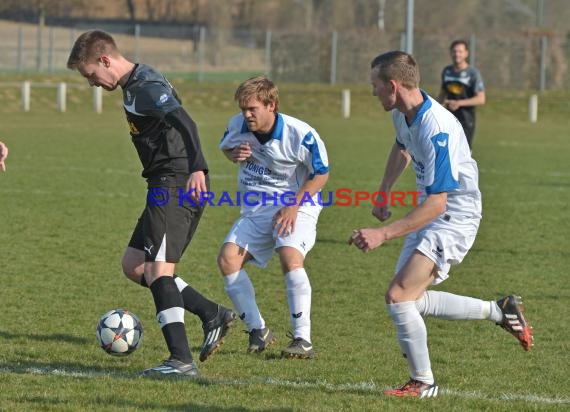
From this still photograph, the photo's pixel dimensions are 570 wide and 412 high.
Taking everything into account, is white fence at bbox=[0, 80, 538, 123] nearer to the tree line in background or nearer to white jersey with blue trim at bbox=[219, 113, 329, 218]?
the tree line in background

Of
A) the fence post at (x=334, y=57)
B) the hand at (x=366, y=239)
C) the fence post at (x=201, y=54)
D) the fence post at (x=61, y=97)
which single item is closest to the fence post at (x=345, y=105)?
the fence post at (x=334, y=57)

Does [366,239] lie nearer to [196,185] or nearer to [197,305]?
[196,185]

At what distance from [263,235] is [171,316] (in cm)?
115

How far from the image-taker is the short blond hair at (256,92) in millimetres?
6621

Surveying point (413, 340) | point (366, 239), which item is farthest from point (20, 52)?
point (366, 239)

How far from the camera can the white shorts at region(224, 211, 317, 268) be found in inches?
276

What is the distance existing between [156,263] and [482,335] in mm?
2432

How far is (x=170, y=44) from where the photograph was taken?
48750mm

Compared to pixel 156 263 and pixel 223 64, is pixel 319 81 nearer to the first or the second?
pixel 223 64

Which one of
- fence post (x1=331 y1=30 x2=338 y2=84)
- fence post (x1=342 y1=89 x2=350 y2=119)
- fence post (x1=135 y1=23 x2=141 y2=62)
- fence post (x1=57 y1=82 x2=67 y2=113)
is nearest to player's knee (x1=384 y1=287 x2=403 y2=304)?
fence post (x1=342 y1=89 x2=350 y2=119)

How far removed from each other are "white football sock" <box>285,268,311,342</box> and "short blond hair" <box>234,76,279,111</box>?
3.62 feet

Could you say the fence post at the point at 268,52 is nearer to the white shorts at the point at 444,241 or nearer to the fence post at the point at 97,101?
the fence post at the point at 97,101

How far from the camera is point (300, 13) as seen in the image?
64250 millimetres

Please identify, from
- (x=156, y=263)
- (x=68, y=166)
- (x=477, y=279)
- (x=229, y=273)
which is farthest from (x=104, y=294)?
(x=68, y=166)
